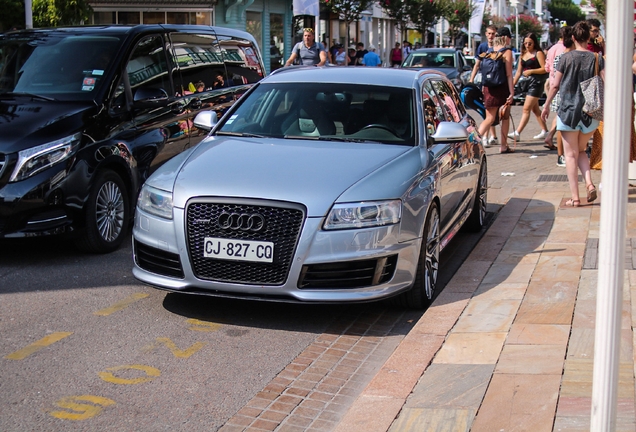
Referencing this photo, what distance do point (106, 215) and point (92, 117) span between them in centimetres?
83

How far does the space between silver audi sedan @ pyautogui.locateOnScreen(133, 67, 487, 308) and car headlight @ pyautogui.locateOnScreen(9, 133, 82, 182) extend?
1236 millimetres

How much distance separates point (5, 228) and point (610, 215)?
545cm

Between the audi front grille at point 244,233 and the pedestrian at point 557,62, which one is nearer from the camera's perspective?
the audi front grille at point 244,233

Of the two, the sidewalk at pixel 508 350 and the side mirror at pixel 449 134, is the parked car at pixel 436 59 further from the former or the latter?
the side mirror at pixel 449 134

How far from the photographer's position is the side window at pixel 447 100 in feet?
26.1

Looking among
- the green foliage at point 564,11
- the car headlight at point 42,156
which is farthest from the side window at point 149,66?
the green foliage at point 564,11

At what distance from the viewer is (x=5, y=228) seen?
709 cm

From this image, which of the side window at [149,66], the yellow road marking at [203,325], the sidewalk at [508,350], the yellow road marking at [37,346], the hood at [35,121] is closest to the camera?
the sidewalk at [508,350]

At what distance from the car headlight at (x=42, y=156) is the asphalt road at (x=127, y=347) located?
78 cm

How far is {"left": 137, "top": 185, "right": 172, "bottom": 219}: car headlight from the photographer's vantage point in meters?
5.84

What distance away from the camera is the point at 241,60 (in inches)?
425

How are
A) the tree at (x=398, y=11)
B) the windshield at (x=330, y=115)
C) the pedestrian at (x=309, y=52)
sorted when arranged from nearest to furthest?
the windshield at (x=330, y=115)
the pedestrian at (x=309, y=52)
the tree at (x=398, y=11)

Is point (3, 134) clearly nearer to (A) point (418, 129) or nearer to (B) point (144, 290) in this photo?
(B) point (144, 290)

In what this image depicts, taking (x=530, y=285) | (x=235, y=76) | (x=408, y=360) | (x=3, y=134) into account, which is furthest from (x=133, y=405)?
(x=235, y=76)
